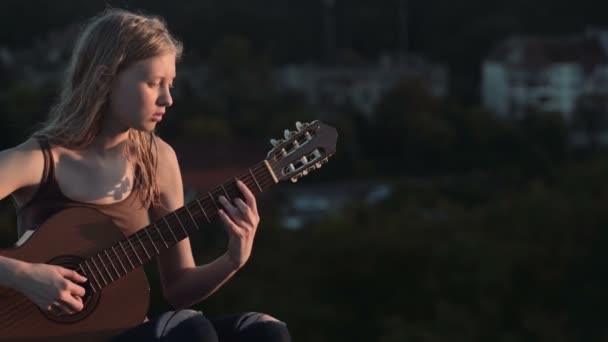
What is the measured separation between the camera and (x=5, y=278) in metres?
2.63

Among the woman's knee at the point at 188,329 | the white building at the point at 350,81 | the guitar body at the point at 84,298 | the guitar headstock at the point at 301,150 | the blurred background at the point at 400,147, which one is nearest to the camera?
the woman's knee at the point at 188,329

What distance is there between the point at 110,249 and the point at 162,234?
124mm

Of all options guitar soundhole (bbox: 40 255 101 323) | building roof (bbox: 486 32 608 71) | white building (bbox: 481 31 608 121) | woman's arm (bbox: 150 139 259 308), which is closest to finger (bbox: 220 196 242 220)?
woman's arm (bbox: 150 139 259 308)

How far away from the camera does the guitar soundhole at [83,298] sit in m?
2.72

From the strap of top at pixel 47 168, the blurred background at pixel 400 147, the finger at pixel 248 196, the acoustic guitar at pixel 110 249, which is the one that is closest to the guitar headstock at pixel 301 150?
the acoustic guitar at pixel 110 249

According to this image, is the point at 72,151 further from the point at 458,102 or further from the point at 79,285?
the point at 458,102

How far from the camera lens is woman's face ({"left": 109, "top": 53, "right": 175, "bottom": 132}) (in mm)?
2770

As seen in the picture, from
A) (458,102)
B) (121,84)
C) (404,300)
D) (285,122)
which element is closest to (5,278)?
(121,84)

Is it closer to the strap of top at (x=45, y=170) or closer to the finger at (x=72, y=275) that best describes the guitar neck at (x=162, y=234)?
the finger at (x=72, y=275)

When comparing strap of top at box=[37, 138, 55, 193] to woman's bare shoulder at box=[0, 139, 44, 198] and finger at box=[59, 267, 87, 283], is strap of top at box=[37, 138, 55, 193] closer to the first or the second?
woman's bare shoulder at box=[0, 139, 44, 198]

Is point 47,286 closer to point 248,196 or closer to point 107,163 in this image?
point 107,163

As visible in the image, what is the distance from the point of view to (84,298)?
2771 millimetres

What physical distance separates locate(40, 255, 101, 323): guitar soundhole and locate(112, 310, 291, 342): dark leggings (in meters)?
0.11

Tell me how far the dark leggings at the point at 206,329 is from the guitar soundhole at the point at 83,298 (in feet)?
0.35
